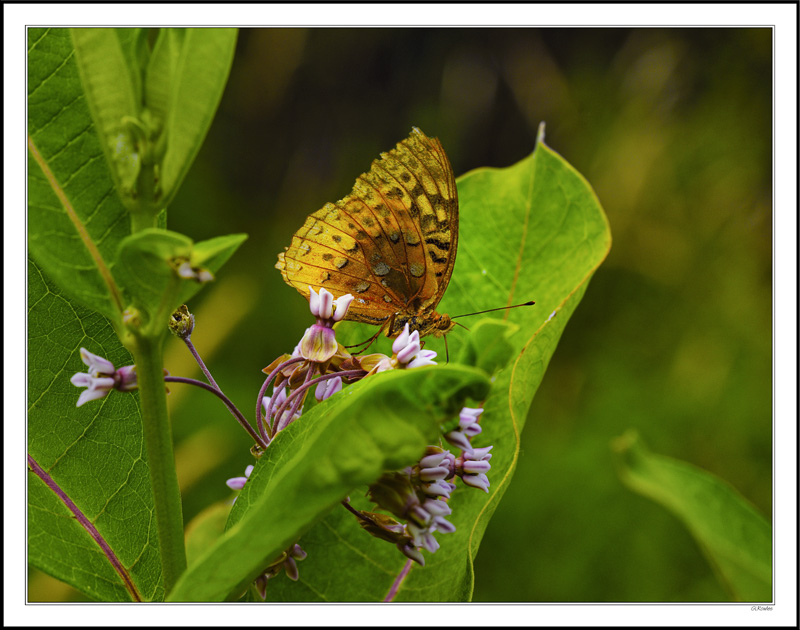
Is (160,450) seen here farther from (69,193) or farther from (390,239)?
(390,239)

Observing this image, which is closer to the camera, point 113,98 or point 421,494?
point 113,98

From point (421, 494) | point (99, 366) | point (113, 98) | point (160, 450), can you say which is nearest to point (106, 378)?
point (99, 366)

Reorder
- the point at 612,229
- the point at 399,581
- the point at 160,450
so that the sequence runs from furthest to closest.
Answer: the point at 612,229 < the point at 399,581 < the point at 160,450

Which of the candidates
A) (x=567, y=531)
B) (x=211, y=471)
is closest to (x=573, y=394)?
(x=567, y=531)

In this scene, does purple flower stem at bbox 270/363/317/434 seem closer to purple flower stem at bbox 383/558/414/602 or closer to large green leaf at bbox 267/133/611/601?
large green leaf at bbox 267/133/611/601

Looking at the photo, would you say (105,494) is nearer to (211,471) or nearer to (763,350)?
(211,471)

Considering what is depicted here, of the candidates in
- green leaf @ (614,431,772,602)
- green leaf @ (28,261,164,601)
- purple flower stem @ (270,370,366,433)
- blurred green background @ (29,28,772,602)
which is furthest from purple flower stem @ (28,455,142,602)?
blurred green background @ (29,28,772,602)
